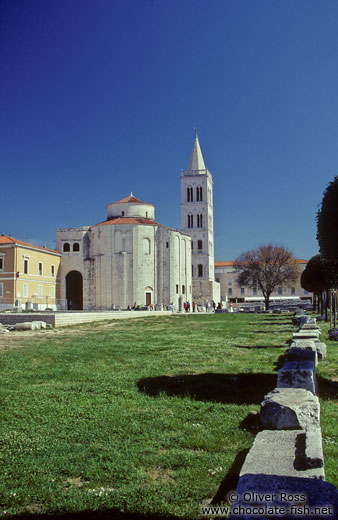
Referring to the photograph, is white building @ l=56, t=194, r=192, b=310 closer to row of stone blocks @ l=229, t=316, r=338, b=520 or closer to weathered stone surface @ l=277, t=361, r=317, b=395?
weathered stone surface @ l=277, t=361, r=317, b=395

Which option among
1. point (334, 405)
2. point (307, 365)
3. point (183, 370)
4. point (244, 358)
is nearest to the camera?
point (334, 405)

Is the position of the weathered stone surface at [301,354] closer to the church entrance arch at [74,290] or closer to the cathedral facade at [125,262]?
the cathedral facade at [125,262]

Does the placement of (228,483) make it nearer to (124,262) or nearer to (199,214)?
(124,262)

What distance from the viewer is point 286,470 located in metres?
3.33

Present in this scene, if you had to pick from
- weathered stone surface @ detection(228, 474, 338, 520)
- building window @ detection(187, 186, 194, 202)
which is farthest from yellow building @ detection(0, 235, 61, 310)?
weathered stone surface @ detection(228, 474, 338, 520)

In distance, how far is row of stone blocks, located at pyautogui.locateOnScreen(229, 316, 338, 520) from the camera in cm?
275

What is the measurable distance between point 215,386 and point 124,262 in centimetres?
5456

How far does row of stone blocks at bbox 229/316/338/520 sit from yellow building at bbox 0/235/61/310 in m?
46.3

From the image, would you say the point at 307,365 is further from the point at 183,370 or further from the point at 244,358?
the point at 244,358

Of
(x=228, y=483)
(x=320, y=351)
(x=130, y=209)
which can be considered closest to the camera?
(x=228, y=483)

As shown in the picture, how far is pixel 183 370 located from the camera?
29.6ft

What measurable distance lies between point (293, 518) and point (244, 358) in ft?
26.9

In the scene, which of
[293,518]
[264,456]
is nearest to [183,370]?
[264,456]

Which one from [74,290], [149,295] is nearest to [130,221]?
[149,295]
